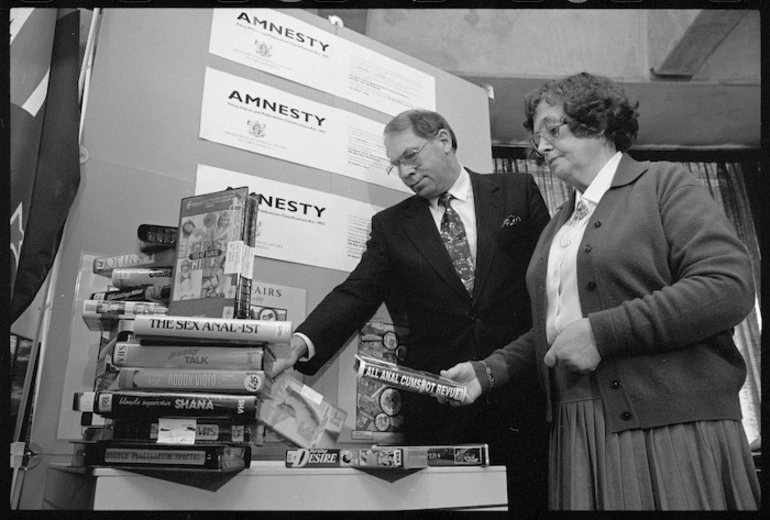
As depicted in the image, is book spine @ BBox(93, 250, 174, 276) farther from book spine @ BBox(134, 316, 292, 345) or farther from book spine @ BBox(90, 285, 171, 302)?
book spine @ BBox(134, 316, 292, 345)

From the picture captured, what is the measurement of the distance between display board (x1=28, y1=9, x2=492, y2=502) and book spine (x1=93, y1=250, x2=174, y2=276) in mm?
231

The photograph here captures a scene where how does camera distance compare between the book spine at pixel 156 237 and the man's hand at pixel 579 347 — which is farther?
the book spine at pixel 156 237

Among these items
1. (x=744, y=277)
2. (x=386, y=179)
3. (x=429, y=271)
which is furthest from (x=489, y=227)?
(x=744, y=277)

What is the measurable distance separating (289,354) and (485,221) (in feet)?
2.48

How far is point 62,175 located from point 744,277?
1.65m

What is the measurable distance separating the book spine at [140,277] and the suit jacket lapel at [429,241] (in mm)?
838

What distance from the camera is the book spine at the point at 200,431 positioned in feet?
3.94

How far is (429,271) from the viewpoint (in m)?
2.01

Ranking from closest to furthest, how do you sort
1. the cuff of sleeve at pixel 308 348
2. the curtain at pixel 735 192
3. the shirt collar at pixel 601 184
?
the shirt collar at pixel 601 184, the cuff of sleeve at pixel 308 348, the curtain at pixel 735 192

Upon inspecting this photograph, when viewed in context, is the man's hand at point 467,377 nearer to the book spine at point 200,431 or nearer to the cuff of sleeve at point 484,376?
the cuff of sleeve at point 484,376

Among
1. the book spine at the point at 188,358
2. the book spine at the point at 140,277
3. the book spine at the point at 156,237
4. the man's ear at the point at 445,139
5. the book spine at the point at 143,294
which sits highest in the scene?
the man's ear at the point at 445,139

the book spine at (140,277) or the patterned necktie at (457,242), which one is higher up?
the patterned necktie at (457,242)

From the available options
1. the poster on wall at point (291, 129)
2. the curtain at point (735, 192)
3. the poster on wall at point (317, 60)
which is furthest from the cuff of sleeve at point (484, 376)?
the curtain at point (735, 192)

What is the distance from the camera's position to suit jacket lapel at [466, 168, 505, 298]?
1975mm
